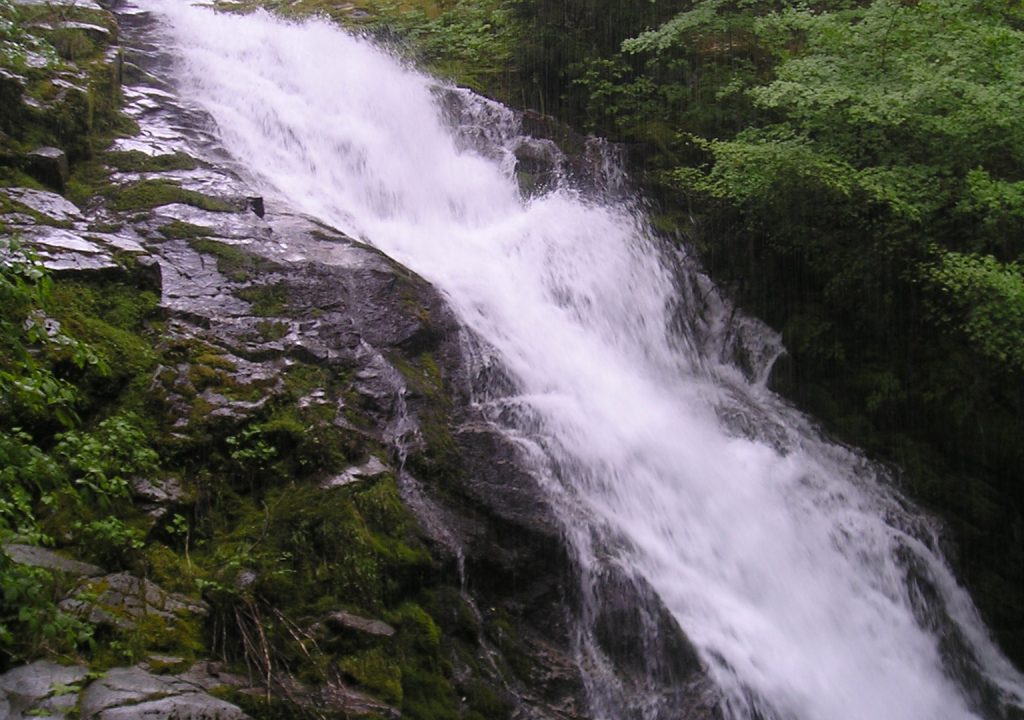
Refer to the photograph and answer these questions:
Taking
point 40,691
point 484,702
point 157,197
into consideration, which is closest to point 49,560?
point 40,691

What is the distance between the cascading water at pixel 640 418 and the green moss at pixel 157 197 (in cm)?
116

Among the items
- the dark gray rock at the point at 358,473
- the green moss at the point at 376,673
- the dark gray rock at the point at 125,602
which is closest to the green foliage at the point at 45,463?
the dark gray rock at the point at 125,602

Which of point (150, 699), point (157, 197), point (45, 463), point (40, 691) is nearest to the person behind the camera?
point (45, 463)

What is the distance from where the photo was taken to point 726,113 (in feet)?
33.9

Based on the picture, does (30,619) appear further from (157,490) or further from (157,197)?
(157,197)

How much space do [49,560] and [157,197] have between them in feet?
12.8

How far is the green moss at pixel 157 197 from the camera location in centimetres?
627

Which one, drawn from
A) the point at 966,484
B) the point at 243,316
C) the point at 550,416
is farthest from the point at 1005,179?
the point at 243,316

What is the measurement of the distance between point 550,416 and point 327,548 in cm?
243

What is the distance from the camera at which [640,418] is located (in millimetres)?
7121

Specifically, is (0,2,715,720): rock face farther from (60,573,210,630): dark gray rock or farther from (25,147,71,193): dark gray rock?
(25,147,71,193): dark gray rock

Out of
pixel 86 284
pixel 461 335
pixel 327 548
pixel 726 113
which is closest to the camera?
pixel 327 548

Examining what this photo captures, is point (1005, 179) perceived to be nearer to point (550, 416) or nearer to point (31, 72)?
point (550, 416)

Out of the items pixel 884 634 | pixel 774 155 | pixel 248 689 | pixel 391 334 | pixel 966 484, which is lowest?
pixel 884 634
